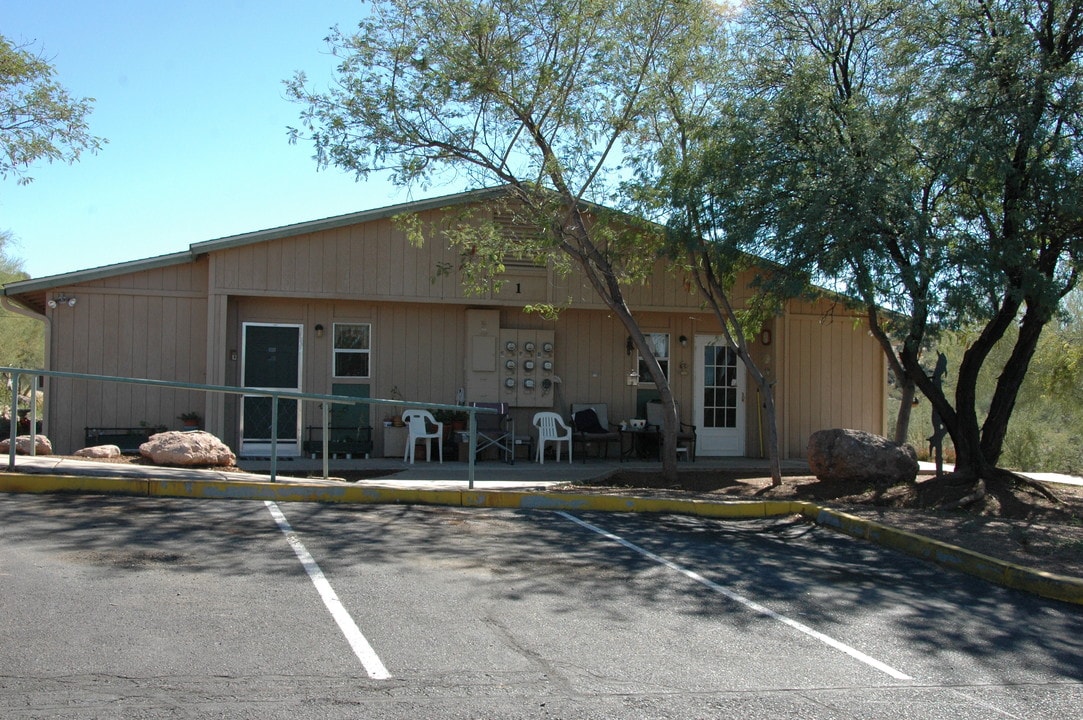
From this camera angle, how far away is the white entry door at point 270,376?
46.9 feet

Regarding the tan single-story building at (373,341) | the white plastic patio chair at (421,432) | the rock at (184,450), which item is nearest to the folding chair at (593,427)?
the tan single-story building at (373,341)

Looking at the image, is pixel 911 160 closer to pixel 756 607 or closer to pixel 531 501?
pixel 531 501

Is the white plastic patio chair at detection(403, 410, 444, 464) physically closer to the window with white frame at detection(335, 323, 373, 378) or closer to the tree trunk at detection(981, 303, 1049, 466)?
the window with white frame at detection(335, 323, 373, 378)

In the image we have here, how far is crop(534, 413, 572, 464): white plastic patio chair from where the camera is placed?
14406 millimetres

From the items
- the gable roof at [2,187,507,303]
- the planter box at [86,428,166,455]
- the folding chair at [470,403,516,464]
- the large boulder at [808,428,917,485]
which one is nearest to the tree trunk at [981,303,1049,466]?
the large boulder at [808,428,917,485]

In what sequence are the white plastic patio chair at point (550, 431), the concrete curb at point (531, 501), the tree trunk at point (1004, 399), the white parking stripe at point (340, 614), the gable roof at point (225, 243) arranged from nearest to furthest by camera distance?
the white parking stripe at point (340, 614), the concrete curb at point (531, 501), the tree trunk at point (1004, 399), the gable roof at point (225, 243), the white plastic patio chair at point (550, 431)

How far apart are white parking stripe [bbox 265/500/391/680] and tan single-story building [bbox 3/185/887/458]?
6.46 m

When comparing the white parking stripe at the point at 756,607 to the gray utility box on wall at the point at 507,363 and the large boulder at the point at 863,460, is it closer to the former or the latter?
the large boulder at the point at 863,460

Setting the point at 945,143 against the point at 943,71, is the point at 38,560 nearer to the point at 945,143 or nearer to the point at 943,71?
the point at 945,143

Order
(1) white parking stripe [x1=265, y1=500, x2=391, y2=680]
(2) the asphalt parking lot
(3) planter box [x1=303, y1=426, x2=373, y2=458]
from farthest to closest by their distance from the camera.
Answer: (3) planter box [x1=303, y1=426, x2=373, y2=458]
(1) white parking stripe [x1=265, y1=500, x2=391, y2=680]
(2) the asphalt parking lot

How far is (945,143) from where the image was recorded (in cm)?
1016

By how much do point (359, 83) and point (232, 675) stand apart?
27.6 ft

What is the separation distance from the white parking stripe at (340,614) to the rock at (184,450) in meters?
3.18

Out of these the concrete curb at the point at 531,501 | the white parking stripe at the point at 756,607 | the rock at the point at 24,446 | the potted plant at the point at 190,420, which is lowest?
the white parking stripe at the point at 756,607
